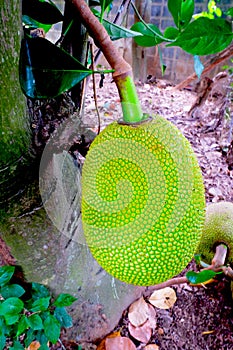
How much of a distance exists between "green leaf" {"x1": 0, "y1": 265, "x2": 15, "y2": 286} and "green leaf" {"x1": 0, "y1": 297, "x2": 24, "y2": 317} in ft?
0.11

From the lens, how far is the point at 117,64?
17.2 inches

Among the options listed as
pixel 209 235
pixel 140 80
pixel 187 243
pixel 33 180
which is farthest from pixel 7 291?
pixel 140 80

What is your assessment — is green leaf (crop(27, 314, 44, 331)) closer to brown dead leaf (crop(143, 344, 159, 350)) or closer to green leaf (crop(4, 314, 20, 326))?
green leaf (crop(4, 314, 20, 326))

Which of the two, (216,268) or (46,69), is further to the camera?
(216,268)

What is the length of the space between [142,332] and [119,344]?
70 mm

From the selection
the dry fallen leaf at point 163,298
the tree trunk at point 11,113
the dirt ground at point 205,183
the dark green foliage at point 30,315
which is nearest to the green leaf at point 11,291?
the dark green foliage at point 30,315

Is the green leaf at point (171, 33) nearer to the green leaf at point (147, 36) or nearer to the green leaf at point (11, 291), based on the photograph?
the green leaf at point (147, 36)

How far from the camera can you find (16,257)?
62 centimetres

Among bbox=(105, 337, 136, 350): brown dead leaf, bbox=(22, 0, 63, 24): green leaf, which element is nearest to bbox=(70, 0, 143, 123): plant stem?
bbox=(22, 0, 63, 24): green leaf

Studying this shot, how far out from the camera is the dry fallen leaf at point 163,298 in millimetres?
924

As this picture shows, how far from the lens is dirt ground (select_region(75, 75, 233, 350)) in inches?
34.2

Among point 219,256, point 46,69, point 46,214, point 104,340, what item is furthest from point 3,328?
point 219,256

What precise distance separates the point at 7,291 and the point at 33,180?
222 mm

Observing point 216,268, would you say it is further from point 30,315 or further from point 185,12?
Answer: point 185,12
